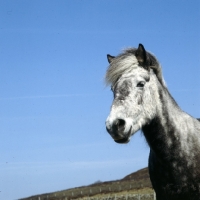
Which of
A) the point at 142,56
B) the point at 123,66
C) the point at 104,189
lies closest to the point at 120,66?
the point at 123,66

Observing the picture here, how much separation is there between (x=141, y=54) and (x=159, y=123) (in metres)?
1.22

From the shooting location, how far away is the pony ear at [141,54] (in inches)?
308

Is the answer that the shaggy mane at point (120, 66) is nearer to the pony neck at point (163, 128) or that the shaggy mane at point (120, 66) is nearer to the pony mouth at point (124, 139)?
the pony neck at point (163, 128)

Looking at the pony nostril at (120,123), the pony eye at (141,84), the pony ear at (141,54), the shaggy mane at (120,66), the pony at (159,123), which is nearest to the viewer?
the pony nostril at (120,123)

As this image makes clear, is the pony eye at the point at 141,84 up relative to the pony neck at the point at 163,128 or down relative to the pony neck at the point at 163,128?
up

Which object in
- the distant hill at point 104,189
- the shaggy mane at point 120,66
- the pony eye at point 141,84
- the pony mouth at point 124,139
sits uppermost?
the distant hill at point 104,189

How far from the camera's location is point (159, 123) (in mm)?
7664

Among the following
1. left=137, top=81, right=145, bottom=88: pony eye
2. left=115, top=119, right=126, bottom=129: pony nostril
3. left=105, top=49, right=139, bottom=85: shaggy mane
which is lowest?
left=115, top=119, right=126, bottom=129: pony nostril

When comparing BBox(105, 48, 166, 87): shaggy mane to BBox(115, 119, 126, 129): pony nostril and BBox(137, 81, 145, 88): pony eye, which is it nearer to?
BBox(137, 81, 145, 88): pony eye

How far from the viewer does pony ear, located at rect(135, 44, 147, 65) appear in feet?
25.6

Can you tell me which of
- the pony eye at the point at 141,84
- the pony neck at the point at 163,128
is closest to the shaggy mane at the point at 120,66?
the pony eye at the point at 141,84

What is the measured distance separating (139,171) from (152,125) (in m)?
103

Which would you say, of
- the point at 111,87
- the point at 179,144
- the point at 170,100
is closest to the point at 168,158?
the point at 179,144

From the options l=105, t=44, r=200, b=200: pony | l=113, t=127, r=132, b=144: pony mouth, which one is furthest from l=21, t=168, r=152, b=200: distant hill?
l=113, t=127, r=132, b=144: pony mouth
